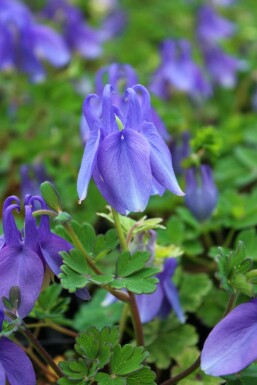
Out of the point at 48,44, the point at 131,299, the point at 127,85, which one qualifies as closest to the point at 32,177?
the point at 127,85

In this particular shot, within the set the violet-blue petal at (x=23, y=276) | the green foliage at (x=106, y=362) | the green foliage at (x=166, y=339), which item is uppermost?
the violet-blue petal at (x=23, y=276)

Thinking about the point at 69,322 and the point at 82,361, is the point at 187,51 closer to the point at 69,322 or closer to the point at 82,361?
the point at 69,322

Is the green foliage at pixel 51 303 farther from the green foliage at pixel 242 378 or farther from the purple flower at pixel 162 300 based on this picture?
the green foliage at pixel 242 378

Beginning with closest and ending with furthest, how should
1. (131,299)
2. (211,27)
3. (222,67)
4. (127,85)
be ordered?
(131,299) → (127,85) → (222,67) → (211,27)

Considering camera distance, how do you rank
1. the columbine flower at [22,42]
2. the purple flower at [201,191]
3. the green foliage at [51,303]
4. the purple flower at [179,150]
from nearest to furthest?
1. the green foliage at [51,303]
2. the purple flower at [201,191]
3. the purple flower at [179,150]
4. the columbine flower at [22,42]

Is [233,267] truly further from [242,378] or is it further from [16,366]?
[16,366]

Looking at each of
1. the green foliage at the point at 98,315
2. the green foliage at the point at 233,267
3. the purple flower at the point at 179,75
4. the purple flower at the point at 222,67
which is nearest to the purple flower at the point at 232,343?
the green foliage at the point at 233,267
